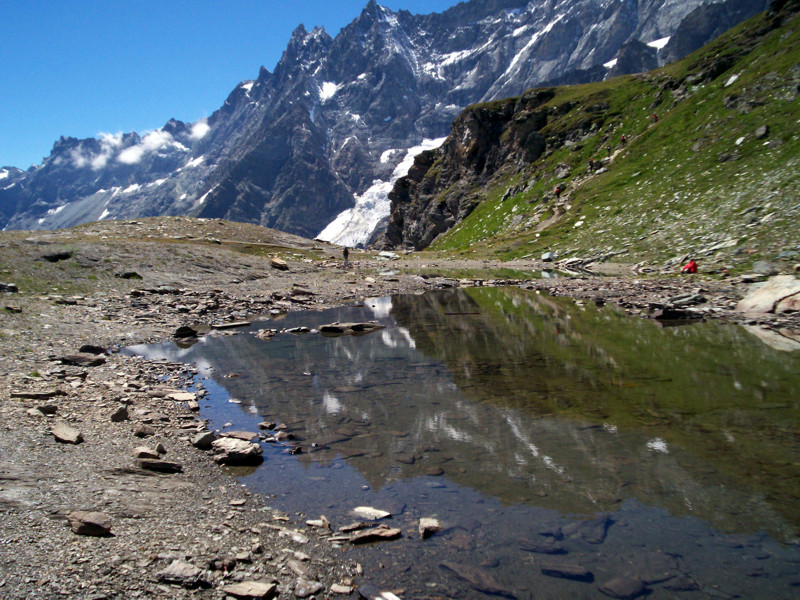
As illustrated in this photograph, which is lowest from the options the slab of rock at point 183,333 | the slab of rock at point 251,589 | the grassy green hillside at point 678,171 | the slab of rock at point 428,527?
the slab of rock at point 251,589

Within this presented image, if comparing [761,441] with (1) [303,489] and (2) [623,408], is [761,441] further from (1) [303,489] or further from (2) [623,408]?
(1) [303,489]

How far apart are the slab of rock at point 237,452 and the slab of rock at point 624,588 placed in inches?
269

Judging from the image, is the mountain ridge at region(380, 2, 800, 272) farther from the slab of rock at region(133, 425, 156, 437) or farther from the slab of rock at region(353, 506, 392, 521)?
the slab of rock at region(133, 425, 156, 437)

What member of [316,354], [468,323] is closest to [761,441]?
[316,354]

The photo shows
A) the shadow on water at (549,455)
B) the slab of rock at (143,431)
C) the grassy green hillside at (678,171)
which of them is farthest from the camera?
the grassy green hillside at (678,171)

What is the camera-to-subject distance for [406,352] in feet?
64.6

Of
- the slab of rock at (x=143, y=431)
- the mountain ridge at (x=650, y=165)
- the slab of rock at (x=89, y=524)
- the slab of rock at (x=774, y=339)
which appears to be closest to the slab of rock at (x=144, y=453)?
the slab of rock at (x=143, y=431)

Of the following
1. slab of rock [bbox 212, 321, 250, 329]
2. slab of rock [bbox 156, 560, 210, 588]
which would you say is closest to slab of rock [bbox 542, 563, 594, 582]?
slab of rock [bbox 156, 560, 210, 588]

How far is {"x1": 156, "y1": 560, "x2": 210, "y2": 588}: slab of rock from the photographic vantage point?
5383 millimetres

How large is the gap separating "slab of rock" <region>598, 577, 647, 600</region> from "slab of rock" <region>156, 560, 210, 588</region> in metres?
5.04

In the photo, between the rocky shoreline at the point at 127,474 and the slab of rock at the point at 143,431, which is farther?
the slab of rock at the point at 143,431

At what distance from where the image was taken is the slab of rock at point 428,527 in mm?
7006

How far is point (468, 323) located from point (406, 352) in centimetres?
726

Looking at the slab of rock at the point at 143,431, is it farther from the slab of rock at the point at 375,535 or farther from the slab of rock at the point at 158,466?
the slab of rock at the point at 375,535
